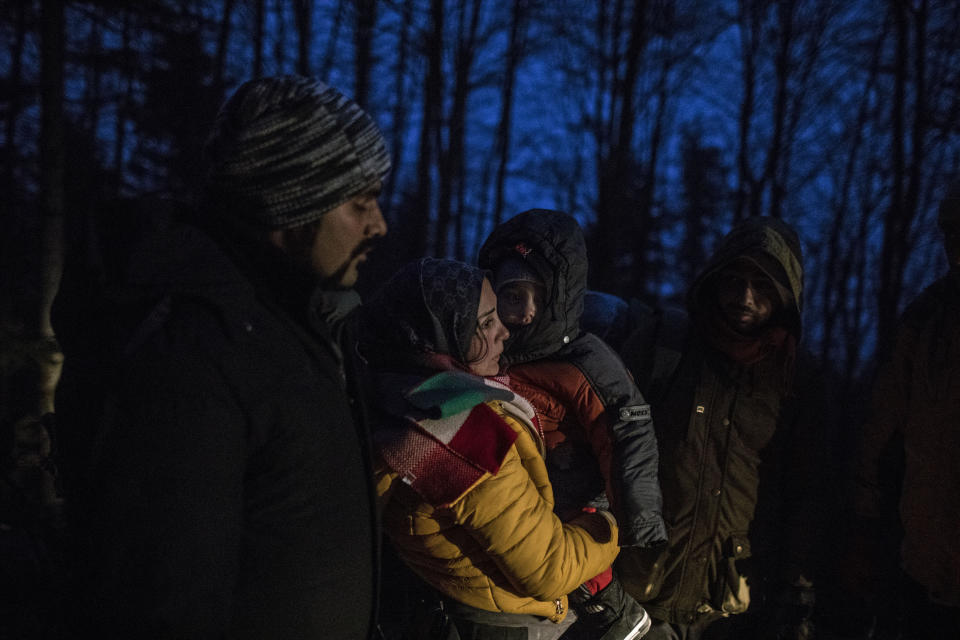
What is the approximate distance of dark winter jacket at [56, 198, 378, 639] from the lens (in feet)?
3.36

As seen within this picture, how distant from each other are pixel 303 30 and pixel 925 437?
8709mm

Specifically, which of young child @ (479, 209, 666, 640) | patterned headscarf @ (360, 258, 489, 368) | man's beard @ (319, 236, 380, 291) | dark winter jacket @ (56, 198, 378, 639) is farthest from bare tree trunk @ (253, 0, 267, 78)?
dark winter jacket @ (56, 198, 378, 639)

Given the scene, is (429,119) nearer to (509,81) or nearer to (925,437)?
(509,81)

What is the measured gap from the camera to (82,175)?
12617mm

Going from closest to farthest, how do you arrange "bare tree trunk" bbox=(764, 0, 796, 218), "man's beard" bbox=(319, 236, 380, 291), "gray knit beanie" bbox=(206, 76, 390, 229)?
"gray knit beanie" bbox=(206, 76, 390, 229)
"man's beard" bbox=(319, 236, 380, 291)
"bare tree trunk" bbox=(764, 0, 796, 218)

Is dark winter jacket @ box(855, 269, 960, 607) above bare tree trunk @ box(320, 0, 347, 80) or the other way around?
the other way around

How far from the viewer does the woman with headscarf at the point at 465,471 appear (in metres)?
1.66

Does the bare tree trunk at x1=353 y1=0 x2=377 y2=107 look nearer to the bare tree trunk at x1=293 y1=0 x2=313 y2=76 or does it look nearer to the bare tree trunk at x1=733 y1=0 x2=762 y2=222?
the bare tree trunk at x1=293 y1=0 x2=313 y2=76

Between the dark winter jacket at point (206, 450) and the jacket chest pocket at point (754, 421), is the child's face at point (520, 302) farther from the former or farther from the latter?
the dark winter jacket at point (206, 450)

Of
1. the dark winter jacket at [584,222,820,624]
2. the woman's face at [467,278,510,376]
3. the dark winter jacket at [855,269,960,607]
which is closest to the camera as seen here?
the woman's face at [467,278,510,376]

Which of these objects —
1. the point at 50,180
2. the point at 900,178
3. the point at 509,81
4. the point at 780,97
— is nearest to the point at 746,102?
the point at 780,97

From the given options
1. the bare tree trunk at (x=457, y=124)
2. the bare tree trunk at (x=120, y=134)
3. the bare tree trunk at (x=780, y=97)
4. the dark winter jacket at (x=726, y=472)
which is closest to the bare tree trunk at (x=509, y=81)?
the bare tree trunk at (x=457, y=124)

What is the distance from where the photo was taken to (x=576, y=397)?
2.46m

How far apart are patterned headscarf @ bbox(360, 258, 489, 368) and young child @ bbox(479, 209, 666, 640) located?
1.94ft
